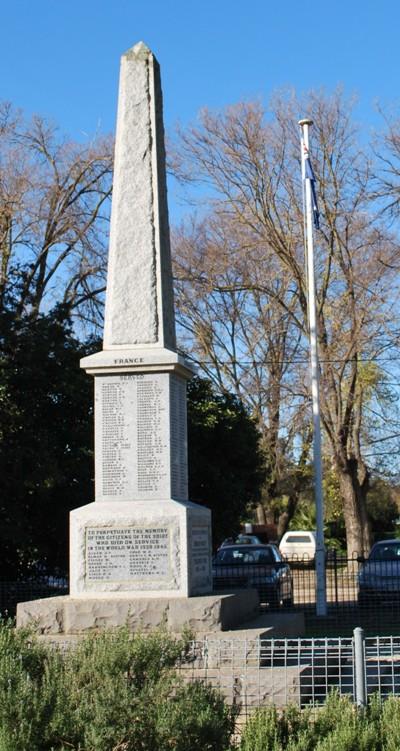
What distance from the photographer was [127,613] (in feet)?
37.5

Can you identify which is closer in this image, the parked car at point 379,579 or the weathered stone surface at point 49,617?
the weathered stone surface at point 49,617

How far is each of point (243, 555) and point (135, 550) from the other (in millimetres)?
14164

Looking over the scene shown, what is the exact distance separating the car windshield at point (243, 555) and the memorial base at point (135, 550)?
1344cm

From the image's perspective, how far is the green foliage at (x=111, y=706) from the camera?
7.20m

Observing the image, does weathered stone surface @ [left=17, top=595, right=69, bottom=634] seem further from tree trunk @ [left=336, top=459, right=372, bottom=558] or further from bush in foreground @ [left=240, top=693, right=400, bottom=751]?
tree trunk @ [left=336, top=459, right=372, bottom=558]

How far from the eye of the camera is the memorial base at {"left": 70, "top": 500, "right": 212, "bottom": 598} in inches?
464

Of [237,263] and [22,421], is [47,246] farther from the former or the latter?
[22,421]

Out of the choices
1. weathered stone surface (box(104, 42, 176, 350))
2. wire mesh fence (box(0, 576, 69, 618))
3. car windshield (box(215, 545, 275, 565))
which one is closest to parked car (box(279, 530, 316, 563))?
car windshield (box(215, 545, 275, 565))

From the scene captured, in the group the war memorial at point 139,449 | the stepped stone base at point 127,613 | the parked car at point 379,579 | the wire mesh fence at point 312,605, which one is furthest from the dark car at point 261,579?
the stepped stone base at point 127,613

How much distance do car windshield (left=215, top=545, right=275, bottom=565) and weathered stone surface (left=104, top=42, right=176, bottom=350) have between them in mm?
13321

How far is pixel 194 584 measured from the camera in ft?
39.4

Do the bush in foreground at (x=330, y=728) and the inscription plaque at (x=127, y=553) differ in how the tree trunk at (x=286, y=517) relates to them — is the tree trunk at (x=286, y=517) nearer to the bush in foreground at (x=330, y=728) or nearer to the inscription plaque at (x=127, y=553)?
the inscription plaque at (x=127, y=553)

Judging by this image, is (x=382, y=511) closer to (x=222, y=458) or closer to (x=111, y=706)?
(x=222, y=458)

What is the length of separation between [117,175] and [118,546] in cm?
446
